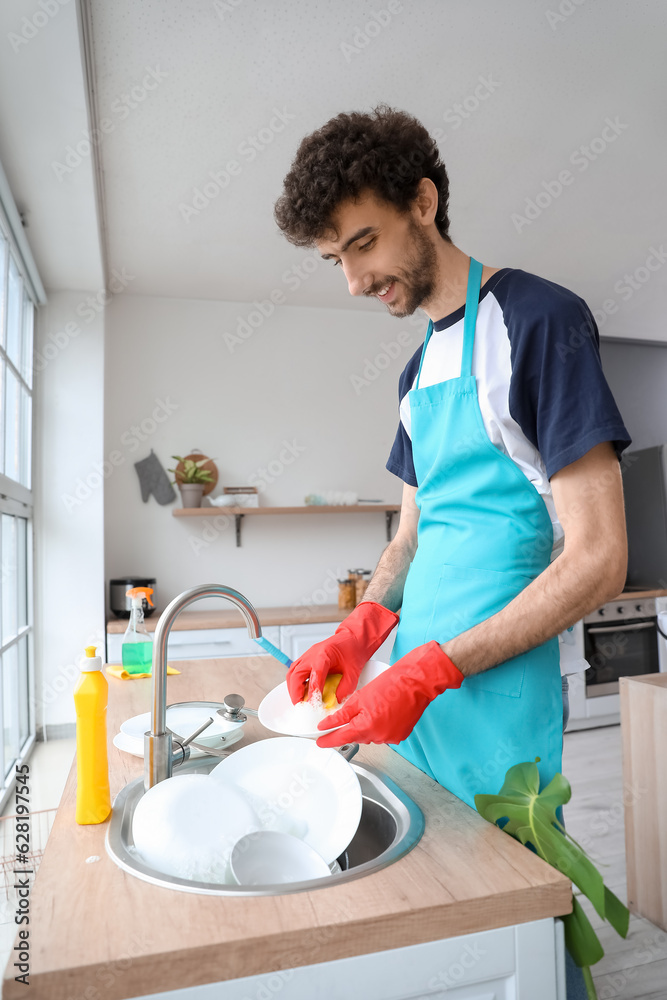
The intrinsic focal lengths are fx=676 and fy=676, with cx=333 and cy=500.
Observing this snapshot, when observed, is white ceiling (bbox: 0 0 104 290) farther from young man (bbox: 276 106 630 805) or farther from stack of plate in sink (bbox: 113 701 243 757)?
stack of plate in sink (bbox: 113 701 243 757)

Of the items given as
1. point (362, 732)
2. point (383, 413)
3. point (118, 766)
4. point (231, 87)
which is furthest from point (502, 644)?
point (383, 413)

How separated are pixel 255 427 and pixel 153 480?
66cm

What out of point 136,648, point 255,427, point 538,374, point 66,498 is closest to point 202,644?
point 66,498

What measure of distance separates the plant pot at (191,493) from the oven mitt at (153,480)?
15 centimetres

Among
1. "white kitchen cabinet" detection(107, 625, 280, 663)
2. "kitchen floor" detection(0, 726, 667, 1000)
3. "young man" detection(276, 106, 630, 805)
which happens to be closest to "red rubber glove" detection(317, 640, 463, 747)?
"young man" detection(276, 106, 630, 805)

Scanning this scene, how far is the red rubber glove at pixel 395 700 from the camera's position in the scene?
32.6 inches

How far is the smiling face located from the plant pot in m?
2.60

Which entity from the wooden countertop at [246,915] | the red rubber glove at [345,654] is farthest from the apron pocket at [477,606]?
the wooden countertop at [246,915]

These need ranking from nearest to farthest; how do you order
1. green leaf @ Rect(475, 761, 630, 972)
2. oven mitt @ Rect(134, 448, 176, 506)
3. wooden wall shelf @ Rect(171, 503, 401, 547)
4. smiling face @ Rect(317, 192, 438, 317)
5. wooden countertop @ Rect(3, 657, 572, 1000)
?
wooden countertop @ Rect(3, 657, 572, 1000) → green leaf @ Rect(475, 761, 630, 972) → smiling face @ Rect(317, 192, 438, 317) → wooden wall shelf @ Rect(171, 503, 401, 547) → oven mitt @ Rect(134, 448, 176, 506)

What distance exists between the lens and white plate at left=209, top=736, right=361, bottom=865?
2.68 feet

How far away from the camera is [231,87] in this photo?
2104 mm

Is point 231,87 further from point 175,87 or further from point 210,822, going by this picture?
point 210,822

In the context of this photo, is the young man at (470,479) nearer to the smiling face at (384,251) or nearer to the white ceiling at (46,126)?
the smiling face at (384,251)

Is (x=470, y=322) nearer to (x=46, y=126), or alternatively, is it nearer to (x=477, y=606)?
(x=477, y=606)
